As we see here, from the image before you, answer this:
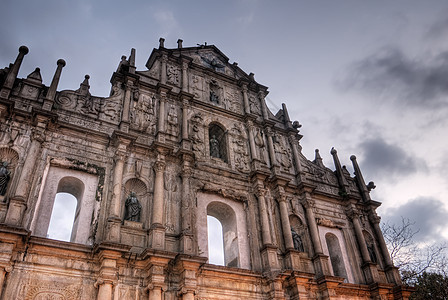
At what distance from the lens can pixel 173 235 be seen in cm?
1091

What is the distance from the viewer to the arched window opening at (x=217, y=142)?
14.6 metres

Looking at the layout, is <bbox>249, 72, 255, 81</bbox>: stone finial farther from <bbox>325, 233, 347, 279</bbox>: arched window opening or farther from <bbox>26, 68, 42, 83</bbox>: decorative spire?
<bbox>26, 68, 42, 83</bbox>: decorative spire

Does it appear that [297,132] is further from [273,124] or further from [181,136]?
[181,136]

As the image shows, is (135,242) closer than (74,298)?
No

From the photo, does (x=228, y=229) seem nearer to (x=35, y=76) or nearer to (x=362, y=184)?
(x=362, y=184)

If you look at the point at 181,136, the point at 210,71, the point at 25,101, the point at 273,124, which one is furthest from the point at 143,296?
the point at 210,71

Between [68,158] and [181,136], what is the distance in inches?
159

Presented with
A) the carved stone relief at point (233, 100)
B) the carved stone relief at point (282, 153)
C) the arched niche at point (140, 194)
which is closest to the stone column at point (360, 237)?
the carved stone relief at point (282, 153)

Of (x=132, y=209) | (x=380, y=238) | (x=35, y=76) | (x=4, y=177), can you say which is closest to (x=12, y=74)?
(x=35, y=76)

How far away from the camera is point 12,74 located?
11414mm

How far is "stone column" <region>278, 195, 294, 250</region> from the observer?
1264 centimetres

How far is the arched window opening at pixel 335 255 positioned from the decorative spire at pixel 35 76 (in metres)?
11.8

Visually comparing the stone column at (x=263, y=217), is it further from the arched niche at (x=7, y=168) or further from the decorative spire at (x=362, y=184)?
the arched niche at (x=7, y=168)

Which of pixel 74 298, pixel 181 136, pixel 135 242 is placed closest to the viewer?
pixel 74 298
